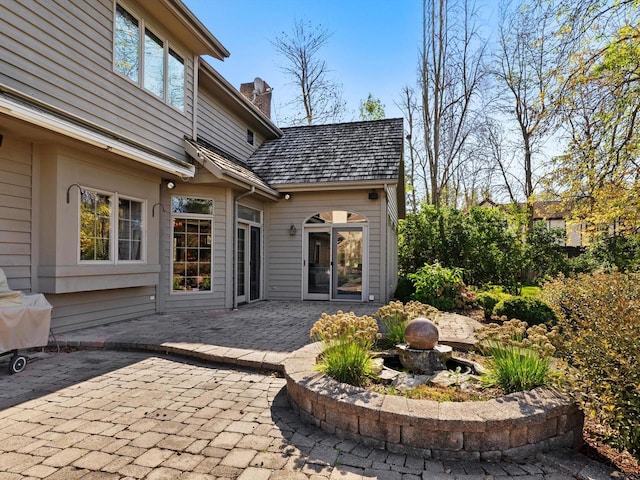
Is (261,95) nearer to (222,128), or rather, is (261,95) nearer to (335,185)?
(222,128)

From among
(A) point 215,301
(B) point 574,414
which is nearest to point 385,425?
(B) point 574,414

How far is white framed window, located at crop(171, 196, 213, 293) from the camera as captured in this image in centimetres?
816

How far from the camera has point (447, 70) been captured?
656 inches

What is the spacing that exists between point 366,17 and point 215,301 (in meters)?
11.7

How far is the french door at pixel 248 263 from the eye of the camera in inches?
365

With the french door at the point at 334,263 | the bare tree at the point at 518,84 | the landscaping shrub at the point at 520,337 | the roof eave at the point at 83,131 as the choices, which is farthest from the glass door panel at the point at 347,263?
the bare tree at the point at 518,84

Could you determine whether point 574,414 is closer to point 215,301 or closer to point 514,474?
point 514,474

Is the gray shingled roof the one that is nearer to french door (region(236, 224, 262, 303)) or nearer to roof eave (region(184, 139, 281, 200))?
french door (region(236, 224, 262, 303))

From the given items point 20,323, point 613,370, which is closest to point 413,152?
point 613,370

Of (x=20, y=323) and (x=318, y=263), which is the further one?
(x=318, y=263)

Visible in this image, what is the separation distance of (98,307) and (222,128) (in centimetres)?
583

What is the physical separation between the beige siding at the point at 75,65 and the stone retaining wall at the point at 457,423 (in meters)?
5.43

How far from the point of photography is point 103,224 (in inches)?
254

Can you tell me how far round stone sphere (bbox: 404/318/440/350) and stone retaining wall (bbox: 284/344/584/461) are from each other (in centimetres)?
108
